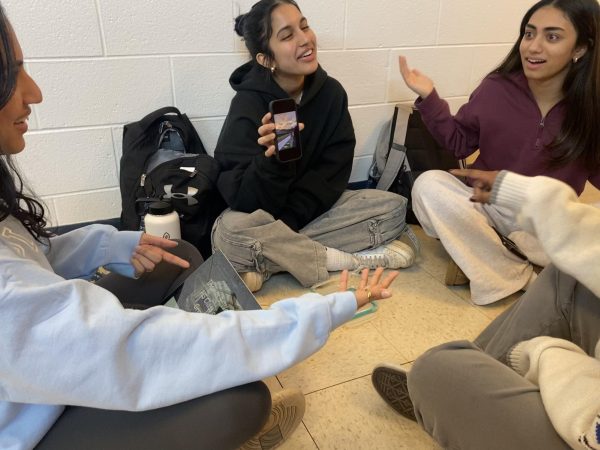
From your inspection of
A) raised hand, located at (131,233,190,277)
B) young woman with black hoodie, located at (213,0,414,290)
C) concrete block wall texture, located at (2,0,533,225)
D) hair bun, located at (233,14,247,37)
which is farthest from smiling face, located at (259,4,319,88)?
raised hand, located at (131,233,190,277)

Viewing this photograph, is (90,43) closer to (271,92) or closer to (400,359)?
(271,92)

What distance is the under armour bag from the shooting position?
6.05 ft

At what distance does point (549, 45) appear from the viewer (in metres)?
1.33

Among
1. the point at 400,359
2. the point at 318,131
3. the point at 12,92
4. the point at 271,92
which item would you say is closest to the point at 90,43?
the point at 271,92

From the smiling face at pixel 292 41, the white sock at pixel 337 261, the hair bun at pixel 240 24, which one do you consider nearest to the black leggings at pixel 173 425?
the white sock at pixel 337 261

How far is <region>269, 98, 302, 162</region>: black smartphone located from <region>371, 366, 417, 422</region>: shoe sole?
637 mm

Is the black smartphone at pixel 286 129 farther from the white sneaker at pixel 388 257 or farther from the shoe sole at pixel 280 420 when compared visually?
the shoe sole at pixel 280 420

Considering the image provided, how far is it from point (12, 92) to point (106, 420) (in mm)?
435

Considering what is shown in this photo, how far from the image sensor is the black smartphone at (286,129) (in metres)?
1.29

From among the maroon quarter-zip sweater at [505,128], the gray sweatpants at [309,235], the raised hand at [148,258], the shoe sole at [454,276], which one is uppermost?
the maroon quarter-zip sweater at [505,128]

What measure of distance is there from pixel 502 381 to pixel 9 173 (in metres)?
0.80

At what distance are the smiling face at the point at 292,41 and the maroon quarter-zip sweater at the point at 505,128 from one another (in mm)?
378

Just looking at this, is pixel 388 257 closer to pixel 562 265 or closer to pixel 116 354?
pixel 562 265

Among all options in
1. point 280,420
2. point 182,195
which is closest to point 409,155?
point 182,195
